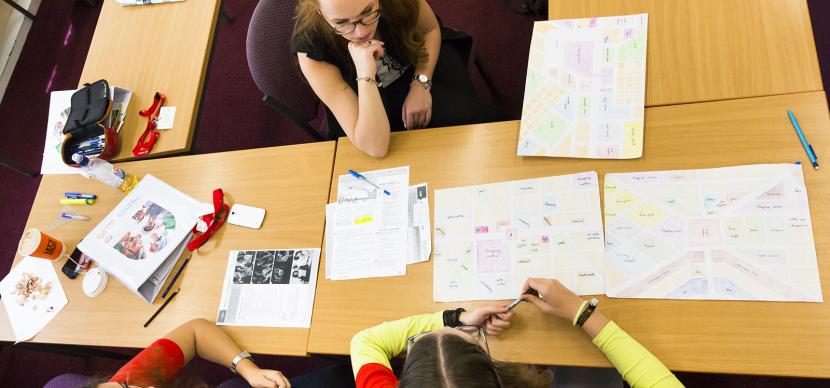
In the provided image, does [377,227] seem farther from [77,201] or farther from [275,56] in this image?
[77,201]

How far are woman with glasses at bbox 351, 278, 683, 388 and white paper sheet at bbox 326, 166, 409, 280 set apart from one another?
0.60 ft

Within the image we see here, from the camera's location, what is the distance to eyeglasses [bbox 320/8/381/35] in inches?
50.6

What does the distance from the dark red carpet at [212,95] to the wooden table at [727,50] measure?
931mm

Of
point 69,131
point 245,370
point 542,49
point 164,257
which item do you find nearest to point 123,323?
point 164,257

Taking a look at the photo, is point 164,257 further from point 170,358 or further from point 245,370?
point 245,370

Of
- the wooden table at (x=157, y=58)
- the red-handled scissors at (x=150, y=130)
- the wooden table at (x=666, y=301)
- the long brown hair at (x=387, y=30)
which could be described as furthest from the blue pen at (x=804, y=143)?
the red-handled scissors at (x=150, y=130)

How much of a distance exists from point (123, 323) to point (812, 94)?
6.39 feet

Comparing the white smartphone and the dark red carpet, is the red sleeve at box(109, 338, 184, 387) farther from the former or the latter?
the dark red carpet

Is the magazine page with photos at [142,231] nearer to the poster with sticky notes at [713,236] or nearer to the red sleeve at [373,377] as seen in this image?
the red sleeve at [373,377]

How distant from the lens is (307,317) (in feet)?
4.31

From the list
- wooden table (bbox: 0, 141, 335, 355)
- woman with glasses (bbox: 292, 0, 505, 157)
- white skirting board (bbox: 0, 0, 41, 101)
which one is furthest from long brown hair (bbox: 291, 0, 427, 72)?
white skirting board (bbox: 0, 0, 41, 101)

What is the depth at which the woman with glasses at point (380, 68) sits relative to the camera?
1.37 metres

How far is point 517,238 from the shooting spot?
4.07ft

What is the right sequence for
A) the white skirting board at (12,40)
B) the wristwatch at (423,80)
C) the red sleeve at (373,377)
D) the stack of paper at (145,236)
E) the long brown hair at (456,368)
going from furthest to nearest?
the white skirting board at (12,40), the wristwatch at (423,80), the stack of paper at (145,236), the red sleeve at (373,377), the long brown hair at (456,368)
